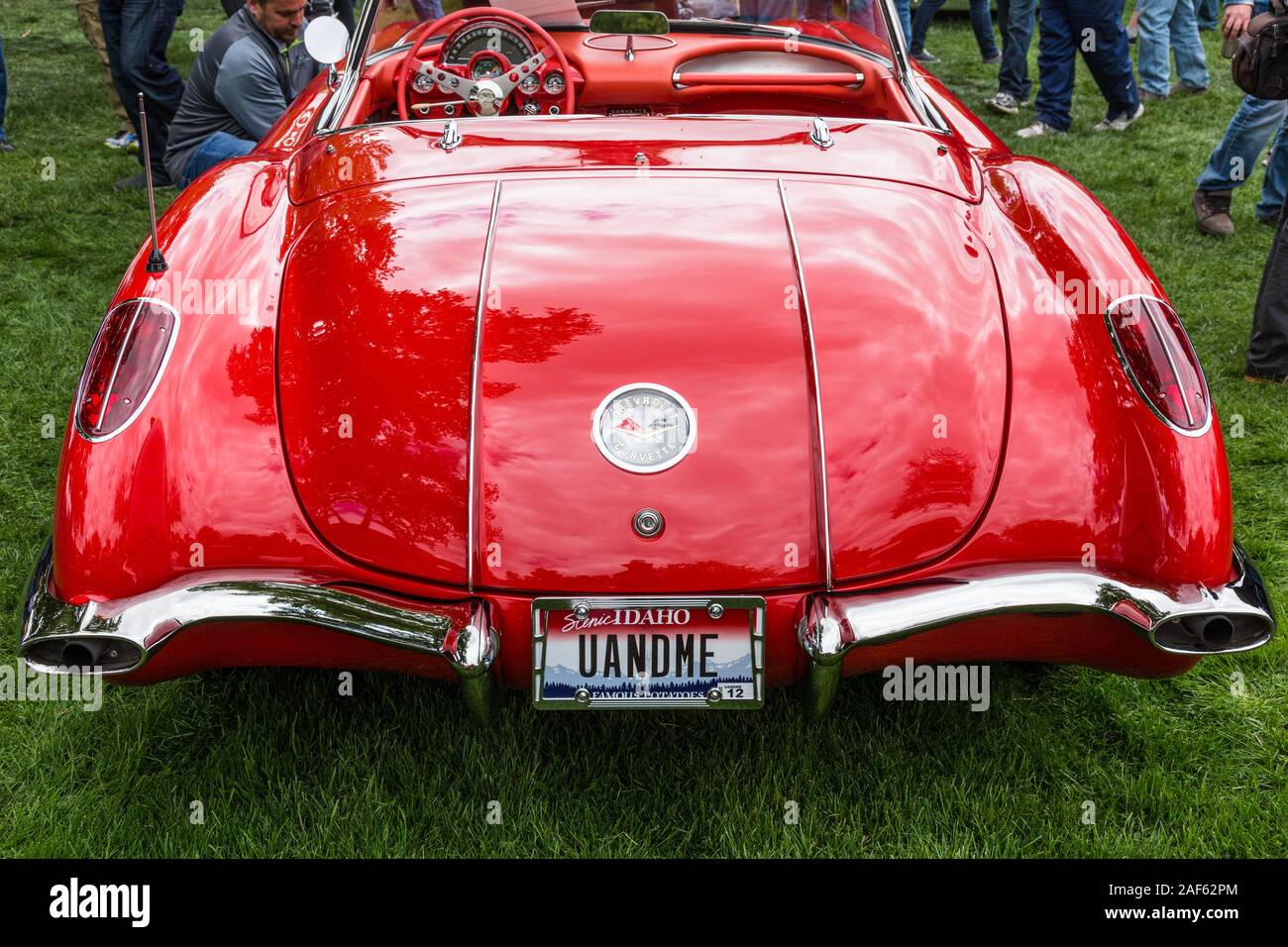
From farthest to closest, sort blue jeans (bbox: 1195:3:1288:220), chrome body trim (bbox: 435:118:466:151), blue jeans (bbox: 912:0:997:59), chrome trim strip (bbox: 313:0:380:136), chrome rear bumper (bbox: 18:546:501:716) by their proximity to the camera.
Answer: blue jeans (bbox: 912:0:997:59), blue jeans (bbox: 1195:3:1288:220), chrome trim strip (bbox: 313:0:380:136), chrome body trim (bbox: 435:118:466:151), chrome rear bumper (bbox: 18:546:501:716)

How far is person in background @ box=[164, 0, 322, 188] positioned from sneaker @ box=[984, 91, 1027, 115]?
16.7ft

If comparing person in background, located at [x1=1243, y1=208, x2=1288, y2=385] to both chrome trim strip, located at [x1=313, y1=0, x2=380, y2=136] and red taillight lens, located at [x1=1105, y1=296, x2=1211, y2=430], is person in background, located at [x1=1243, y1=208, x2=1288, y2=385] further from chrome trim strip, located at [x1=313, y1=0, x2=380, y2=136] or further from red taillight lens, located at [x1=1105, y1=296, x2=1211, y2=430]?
chrome trim strip, located at [x1=313, y1=0, x2=380, y2=136]

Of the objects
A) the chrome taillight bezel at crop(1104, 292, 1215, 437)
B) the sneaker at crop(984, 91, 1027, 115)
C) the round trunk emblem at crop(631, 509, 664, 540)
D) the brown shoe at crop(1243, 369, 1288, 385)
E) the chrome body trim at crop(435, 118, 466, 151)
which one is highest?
the chrome body trim at crop(435, 118, 466, 151)

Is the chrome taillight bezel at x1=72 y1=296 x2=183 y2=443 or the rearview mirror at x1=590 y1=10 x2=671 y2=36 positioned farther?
the rearview mirror at x1=590 y1=10 x2=671 y2=36

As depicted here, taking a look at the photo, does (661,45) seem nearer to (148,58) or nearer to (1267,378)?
(1267,378)

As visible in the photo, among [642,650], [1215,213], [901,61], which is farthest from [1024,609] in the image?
[1215,213]

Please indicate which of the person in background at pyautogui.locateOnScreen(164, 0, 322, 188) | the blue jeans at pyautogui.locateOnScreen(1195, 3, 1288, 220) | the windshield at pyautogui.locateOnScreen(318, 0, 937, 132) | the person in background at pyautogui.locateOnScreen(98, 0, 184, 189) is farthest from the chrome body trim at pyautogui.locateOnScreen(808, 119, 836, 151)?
the person in background at pyautogui.locateOnScreen(98, 0, 184, 189)

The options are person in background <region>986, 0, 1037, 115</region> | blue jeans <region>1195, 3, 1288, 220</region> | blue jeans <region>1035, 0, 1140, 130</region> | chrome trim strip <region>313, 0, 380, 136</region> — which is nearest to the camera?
chrome trim strip <region>313, 0, 380, 136</region>

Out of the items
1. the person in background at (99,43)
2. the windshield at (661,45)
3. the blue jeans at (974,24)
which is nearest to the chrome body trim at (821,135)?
the windshield at (661,45)

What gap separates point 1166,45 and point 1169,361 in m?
7.22

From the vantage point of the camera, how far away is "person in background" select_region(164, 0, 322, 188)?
4910mm
